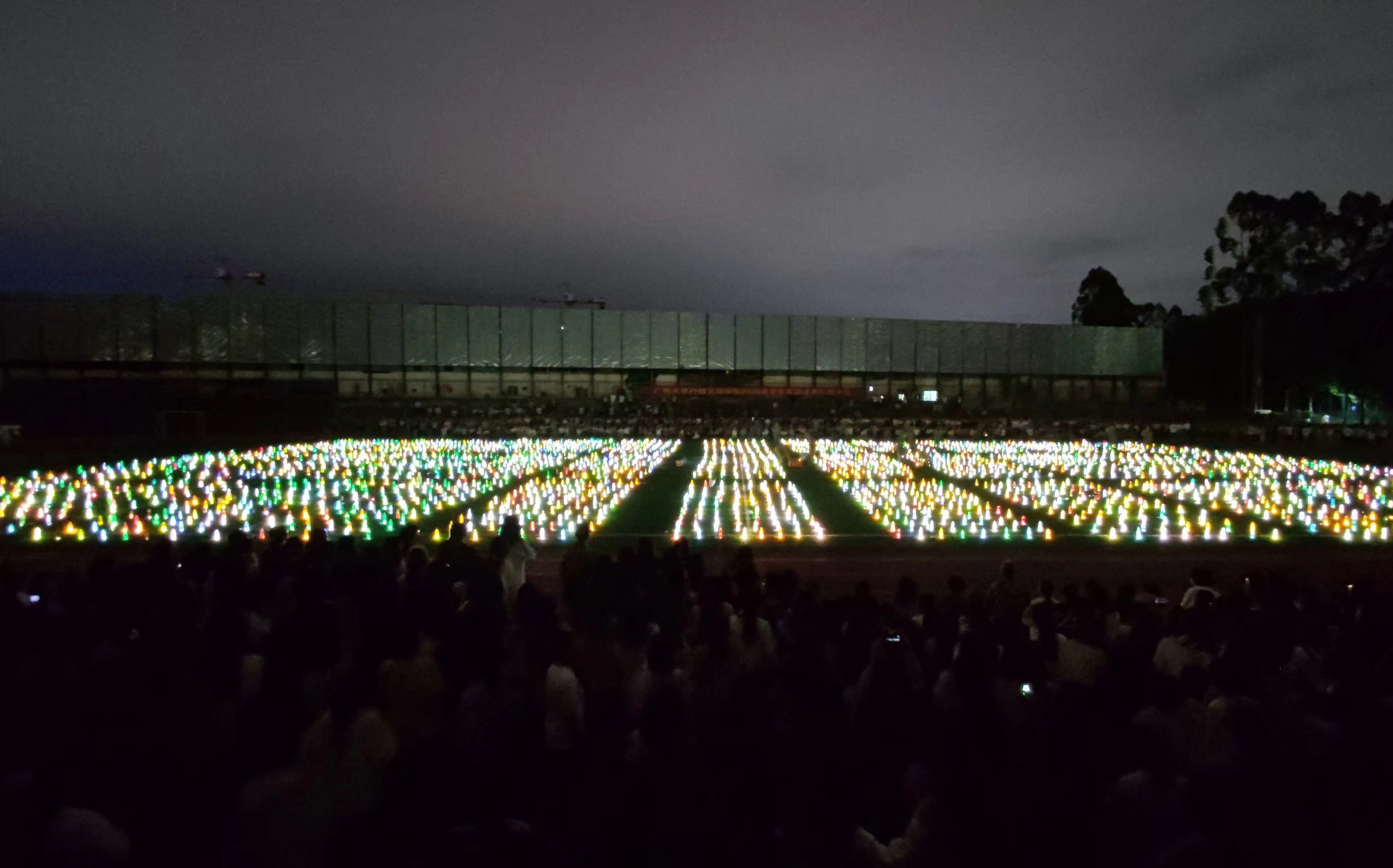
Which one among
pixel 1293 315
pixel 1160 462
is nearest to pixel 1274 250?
pixel 1293 315

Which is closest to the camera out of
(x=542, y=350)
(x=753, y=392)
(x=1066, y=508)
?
(x=1066, y=508)

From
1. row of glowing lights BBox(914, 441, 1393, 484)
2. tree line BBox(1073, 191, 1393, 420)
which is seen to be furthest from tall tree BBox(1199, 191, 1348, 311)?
row of glowing lights BBox(914, 441, 1393, 484)

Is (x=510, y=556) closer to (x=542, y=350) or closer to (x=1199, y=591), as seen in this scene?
(x=1199, y=591)

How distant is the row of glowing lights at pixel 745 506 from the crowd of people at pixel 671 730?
693 cm

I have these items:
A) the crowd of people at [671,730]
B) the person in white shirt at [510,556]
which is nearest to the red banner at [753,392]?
the person in white shirt at [510,556]

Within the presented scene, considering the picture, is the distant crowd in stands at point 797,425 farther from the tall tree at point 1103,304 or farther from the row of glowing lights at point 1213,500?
the tall tree at point 1103,304

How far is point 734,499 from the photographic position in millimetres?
21406

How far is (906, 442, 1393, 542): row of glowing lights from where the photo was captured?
57.6ft

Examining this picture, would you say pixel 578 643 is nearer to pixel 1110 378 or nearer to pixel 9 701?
pixel 9 701

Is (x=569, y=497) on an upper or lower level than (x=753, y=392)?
lower

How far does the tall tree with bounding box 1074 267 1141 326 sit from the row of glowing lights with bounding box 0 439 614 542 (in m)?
74.7

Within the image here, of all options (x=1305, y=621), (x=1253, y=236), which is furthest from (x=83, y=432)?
(x=1253, y=236)

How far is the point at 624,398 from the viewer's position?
200ft

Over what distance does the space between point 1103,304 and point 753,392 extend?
48408 mm
